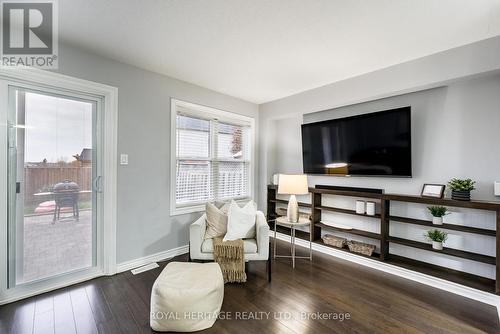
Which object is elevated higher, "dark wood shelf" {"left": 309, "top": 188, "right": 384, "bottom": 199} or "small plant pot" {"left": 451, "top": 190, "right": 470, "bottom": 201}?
"small plant pot" {"left": 451, "top": 190, "right": 470, "bottom": 201}

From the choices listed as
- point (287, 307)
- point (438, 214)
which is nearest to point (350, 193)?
point (438, 214)

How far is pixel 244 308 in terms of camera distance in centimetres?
190

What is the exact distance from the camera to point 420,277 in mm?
2383

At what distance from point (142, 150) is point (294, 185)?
6.61 ft

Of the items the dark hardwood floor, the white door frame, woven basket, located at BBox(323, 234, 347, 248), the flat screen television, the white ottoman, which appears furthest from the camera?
woven basket, located at BBox(323, 234, 347, 248)

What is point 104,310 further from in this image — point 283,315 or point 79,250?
point 283,315

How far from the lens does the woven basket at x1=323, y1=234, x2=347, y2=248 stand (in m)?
3.08

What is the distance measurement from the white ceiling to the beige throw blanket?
82.6 inches

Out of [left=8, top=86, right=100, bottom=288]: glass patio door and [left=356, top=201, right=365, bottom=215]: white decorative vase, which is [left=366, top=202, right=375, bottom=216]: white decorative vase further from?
[left=8, top=86, right=100, bottom=288]: glass patio door

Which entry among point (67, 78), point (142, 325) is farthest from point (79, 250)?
point (67, 78)

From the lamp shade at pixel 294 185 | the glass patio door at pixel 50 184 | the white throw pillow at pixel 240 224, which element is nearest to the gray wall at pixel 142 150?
the glass patio door at pixel 50 184

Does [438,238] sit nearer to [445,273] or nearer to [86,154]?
[445,273]

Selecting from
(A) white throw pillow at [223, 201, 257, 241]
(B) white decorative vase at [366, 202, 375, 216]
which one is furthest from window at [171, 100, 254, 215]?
(B) white decorative vase at [366, 202, 375, 216]

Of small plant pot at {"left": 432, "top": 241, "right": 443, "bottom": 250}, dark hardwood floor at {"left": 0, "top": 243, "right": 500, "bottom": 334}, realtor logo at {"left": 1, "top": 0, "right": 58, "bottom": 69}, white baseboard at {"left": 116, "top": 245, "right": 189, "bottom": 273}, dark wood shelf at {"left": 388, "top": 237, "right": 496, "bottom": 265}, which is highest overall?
realtor logo at {"left": 1, "top": 0, "right": 58, "bottom": 69}
